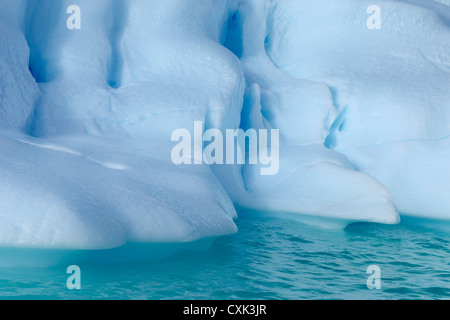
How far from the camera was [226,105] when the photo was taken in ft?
17.1

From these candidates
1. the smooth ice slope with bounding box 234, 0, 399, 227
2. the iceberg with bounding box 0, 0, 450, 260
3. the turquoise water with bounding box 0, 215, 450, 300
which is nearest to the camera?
the turquoise water with bounding box 0, 215, 450, 300

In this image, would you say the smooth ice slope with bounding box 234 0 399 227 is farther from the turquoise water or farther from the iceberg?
the turquoise water

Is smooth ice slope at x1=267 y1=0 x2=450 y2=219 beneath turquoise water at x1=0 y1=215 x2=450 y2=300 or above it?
above

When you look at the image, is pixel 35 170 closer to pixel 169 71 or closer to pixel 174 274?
pixel 174 274

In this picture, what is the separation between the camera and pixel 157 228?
133 inches

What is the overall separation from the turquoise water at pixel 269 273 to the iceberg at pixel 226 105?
0.20m

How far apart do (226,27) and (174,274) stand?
3.92 metres

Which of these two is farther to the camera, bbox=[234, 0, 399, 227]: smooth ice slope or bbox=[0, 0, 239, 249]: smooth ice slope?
bbox=[234, 0, 399, 227]: smooth ice slope

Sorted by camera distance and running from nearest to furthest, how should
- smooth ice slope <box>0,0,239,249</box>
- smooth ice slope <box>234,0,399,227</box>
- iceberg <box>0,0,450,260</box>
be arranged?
smooth ice slope <box>0,0,239,249</box> < iceberg <box>0,0,450,260</box> < smooth ice slope <box>234,0,399,227</box>

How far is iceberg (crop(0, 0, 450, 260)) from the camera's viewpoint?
3.94 metres

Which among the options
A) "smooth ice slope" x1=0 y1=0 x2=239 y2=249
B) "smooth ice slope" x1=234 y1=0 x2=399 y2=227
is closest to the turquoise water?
"smooth ice slope" x1=0 y1=0 x2=239 y2=249

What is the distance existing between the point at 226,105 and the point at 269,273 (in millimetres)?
2150

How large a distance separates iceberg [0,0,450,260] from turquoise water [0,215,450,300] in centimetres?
20
